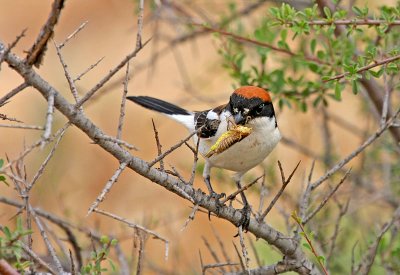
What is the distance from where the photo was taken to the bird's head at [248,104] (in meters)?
3.30

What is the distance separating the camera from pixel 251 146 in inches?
134

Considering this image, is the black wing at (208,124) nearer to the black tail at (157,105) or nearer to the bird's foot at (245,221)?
the black tail at (157,105)

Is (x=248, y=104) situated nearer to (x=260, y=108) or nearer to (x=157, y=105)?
(x=260, y=108)

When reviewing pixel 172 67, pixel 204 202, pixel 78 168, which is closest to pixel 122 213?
pixel 78 168

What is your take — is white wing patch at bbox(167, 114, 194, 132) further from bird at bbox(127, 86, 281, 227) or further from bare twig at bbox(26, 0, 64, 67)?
bare twig at bbox(26, 0, 64, 67)

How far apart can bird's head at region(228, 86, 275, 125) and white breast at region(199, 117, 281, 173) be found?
6 centimetres

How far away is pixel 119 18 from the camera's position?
9078 mm

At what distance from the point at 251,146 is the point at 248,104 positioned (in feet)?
0.75

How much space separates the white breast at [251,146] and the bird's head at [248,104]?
0.06 meters

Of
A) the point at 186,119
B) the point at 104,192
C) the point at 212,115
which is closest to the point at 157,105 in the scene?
the point at 186,119

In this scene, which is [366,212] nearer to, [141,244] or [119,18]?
[141,244]

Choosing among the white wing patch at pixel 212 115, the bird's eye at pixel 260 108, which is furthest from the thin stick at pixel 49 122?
the white wing patch at pixel 212 115

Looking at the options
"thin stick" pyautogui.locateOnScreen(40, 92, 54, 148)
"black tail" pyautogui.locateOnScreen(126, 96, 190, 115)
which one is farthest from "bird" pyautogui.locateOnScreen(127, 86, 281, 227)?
"thin stick" pyautogui.locateOnScreen(40, 92, 54, 148)

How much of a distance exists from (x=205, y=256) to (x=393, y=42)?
11.3ft
